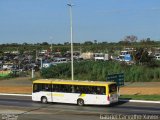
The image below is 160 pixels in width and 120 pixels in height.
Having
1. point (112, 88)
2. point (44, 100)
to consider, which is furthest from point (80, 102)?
point (44, 100)

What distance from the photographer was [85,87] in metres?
31.6

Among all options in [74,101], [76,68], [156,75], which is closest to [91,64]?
[76,68]

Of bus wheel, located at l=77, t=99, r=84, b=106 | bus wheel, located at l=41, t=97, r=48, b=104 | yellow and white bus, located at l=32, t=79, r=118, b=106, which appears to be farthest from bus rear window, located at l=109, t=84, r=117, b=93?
bus wheel, located at l=41, t=97, r=48, b=104

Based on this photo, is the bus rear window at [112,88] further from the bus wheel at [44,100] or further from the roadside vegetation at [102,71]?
the roadside vegetation at [102,71]

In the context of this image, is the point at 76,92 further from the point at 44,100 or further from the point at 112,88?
the point at 44,100

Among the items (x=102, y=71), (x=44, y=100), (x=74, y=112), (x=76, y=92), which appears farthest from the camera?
(x=102, y=71)

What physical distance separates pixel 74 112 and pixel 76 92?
508cm

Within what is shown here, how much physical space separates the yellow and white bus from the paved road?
22.6 inches

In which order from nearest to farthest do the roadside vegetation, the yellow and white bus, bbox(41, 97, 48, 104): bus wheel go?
the yellow and white bus → bbox(41, 97, 48, 104): bus wheel → the roadside vegetation

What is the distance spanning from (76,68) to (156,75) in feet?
41.9

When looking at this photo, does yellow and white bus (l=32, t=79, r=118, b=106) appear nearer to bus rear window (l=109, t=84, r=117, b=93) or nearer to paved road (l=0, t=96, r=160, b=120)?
bus rear window (l=109, t=84, r=117, b=93)

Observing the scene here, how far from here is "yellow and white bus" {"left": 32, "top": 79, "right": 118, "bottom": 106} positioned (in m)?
30.8

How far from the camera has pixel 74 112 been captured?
26969 millimetres

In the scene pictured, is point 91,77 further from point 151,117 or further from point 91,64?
point 151,117
